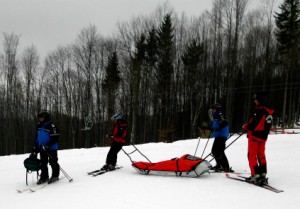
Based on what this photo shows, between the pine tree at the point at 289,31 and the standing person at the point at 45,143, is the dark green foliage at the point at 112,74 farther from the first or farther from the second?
the standing person at the point at 45,143

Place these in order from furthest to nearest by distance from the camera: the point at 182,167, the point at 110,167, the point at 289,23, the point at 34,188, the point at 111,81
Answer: the point at 111,81, the point at 289,23, the point at 110,167, the point at 182,167, the point at 34,188

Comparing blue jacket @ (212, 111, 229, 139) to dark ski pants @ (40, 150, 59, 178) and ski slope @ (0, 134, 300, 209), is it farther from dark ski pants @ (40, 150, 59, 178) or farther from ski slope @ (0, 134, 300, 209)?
dark ski pants @ (40, 150, 59, 178)

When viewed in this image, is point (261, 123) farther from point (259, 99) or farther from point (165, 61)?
point (165, 61)

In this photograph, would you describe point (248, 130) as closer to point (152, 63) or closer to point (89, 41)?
point (152, 63)

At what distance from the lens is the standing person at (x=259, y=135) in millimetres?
5668

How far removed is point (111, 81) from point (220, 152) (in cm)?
2771

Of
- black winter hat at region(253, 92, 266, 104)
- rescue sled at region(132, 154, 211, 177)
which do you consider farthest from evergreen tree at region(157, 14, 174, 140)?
black winter hat at region(253, 92, 266, 104)

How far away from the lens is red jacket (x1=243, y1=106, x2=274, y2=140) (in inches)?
223

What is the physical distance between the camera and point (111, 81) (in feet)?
111

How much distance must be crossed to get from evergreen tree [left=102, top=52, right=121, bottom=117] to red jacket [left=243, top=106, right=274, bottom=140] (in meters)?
28.7

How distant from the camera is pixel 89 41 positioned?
→ 36.5 meters

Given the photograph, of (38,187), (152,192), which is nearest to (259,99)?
(152,192)

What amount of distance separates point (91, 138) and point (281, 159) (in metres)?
35.5

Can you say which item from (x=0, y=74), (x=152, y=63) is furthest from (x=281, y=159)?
(x=0, y=74)
